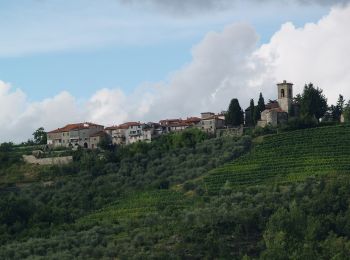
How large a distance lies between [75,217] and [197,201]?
404 inches

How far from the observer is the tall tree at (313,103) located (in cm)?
9275

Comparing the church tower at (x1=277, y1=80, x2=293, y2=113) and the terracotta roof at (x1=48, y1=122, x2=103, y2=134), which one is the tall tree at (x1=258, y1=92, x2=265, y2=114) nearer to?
the church tower at (x1=277, y1=80, x2=293, y2=113)

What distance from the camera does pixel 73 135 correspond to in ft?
346

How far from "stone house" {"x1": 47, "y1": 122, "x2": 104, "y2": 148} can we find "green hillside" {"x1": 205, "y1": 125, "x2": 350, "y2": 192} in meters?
25.7

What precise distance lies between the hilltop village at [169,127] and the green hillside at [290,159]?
7.51m

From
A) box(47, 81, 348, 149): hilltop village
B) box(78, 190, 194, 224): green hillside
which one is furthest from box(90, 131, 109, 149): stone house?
box(78, 190, 194, 224): green hillside

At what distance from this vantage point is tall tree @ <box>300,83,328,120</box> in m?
92.8

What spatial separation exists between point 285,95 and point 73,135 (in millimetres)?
Answer: 24149

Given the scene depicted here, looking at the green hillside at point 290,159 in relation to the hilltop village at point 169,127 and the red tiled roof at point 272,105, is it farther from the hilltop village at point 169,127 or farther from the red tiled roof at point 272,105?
the red tiled roof at point 272,105

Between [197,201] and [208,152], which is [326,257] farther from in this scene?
[208,152]

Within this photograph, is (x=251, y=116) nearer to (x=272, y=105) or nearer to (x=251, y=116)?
(x=251, y=116)

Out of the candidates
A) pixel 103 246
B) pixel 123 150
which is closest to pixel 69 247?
pixel 103 246

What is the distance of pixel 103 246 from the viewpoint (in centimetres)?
6469

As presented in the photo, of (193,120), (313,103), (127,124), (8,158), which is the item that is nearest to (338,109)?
(313,103)
